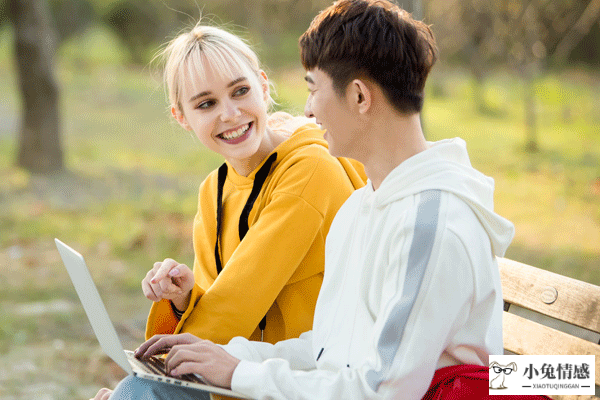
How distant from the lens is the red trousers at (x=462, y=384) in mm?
1447

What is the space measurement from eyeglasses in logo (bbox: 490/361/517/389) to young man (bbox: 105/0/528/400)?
0.03 metres

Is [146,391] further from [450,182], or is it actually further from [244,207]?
[450,182]

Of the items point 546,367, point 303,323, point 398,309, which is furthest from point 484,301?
point 303,323

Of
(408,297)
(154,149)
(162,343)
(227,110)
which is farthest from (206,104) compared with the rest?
(154,149)

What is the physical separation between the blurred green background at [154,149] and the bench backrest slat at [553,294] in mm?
1190

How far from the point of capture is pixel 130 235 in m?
6.57

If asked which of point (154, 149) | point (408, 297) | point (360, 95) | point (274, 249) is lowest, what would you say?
point (408, 297)

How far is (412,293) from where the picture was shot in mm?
1396

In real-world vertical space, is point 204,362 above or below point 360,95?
below

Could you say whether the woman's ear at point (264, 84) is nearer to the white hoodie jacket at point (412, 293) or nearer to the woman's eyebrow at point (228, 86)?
the woman's eyebrow at point (228, 86)

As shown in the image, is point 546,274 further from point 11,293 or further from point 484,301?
point 11,293

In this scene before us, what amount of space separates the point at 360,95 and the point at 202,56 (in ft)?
2.69

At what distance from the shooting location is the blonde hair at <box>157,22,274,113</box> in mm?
2230

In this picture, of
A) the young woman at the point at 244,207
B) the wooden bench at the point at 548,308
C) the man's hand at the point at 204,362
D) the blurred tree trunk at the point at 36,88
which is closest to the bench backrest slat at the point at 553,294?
the wooden bench at the point at 548,308
